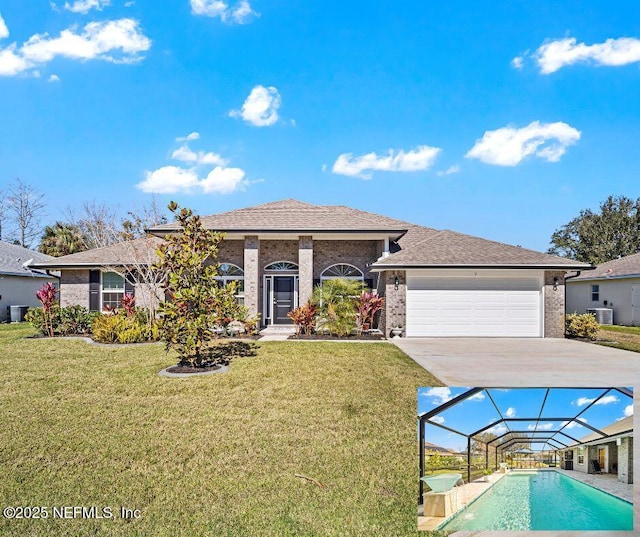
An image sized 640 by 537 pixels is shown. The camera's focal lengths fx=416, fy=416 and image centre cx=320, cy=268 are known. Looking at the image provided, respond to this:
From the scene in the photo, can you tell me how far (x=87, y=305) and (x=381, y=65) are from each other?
16782mm

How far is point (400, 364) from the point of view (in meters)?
9.88

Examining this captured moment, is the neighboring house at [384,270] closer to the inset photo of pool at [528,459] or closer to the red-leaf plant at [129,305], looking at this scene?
the red-leaf plant at [129,305]

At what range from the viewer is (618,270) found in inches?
934

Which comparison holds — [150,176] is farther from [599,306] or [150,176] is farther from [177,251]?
[599,306]

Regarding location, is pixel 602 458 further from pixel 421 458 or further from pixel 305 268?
pixel 305 268

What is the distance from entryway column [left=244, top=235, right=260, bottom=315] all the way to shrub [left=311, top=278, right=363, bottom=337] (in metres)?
2.58

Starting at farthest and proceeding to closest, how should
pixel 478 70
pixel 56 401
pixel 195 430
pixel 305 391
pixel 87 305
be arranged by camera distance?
pixel 478 70 < pixel 87 305 < pixel 305 391 < pixel 56 401 < pixel 195 430

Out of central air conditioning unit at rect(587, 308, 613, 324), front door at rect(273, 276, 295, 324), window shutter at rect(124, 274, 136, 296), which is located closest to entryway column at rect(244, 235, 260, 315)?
front door at rect(273, 276, 295, 324)

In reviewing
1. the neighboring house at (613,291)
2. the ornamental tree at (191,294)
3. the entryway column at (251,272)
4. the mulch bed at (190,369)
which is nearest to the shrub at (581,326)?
the neighboring house at (613,291)

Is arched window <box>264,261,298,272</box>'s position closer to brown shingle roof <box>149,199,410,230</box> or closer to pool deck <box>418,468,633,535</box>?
brown shingle roof <box>149,199,410,230</box>

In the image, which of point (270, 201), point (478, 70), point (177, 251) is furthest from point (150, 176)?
point (177, 251)

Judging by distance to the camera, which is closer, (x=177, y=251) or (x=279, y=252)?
(x=177, y=251)

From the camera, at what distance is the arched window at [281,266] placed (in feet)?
58.7

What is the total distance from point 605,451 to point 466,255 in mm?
12946
